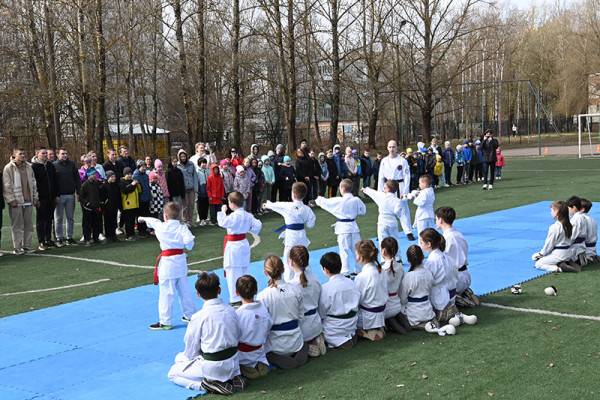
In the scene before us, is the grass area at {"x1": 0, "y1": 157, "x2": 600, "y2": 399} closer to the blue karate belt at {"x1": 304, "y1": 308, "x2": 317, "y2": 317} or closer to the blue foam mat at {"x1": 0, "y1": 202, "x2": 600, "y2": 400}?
the blue karate belt at {"x1": 304, "y1": 308, "x2": 317, "y2": 317}

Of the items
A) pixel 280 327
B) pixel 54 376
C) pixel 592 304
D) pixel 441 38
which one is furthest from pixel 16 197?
pixel 441 38

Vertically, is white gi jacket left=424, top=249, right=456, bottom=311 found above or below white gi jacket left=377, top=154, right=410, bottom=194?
below

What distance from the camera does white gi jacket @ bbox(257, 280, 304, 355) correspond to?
7.45 m

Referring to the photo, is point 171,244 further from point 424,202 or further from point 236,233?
point 424,202

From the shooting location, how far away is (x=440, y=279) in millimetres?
8703

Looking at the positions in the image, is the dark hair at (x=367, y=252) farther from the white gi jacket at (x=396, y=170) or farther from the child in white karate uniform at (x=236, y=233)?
the white gi jacket at (x=396, y=170)

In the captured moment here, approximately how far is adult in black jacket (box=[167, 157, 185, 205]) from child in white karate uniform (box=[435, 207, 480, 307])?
974 cm

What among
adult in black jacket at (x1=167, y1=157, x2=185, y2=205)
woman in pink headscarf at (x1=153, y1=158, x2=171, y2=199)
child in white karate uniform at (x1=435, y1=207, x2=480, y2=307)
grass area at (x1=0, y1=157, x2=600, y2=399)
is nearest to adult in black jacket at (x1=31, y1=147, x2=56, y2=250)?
woman in pink headscarf at (x1=153, y1=158, x2=171, y2=199)

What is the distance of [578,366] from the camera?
6.99m

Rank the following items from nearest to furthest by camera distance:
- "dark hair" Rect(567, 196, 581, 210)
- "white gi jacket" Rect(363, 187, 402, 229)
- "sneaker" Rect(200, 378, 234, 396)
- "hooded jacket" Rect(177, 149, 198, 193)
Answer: "sneaker" Rect(200, 378, 234, 396) → "dark hair" Rect(567, 196, 581, 210) → "white gi jacket" Rect(363, 187, 402, 229) → "hooded jacket" Rect(177, 149, 198, 193)

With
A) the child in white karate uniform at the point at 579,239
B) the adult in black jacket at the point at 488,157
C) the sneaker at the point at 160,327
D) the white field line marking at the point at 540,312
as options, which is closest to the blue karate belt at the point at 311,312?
the sneaker at the point at 160,327

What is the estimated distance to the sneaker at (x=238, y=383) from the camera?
6.86 m

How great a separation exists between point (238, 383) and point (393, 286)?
2.42m

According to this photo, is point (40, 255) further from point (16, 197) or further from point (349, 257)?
point (349, 257)
